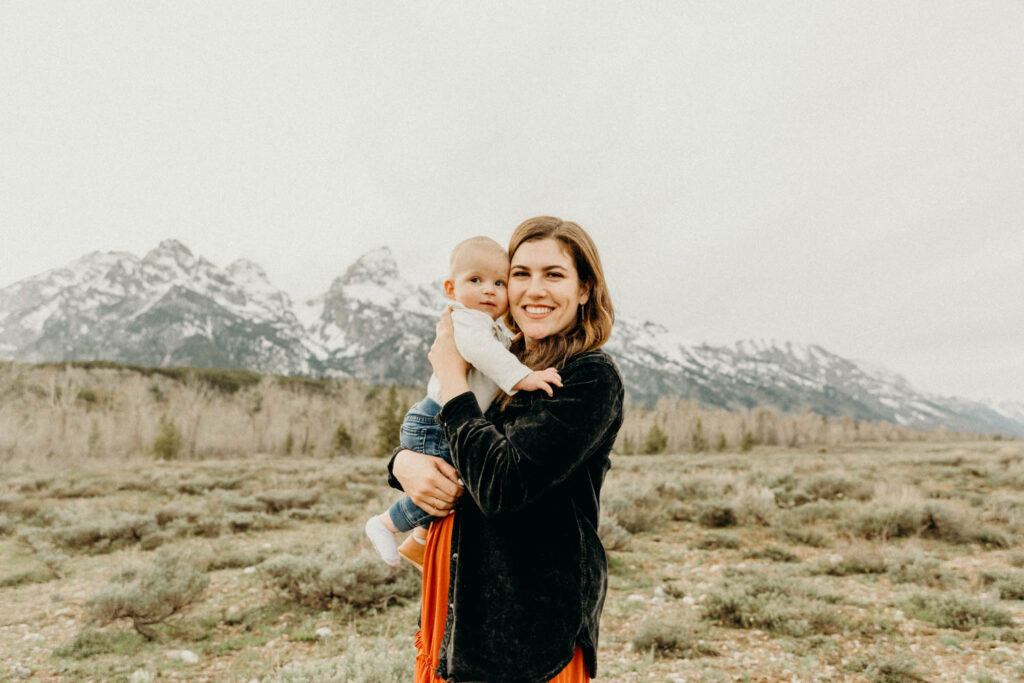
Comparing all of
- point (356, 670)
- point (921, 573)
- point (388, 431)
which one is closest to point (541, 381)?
point (356, 670)

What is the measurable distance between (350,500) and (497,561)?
53.0ft

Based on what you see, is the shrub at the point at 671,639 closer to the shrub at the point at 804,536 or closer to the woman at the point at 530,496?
the woman at the point at 530,496

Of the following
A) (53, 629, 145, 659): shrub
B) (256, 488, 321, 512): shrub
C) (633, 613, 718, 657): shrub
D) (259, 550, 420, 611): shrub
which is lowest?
(256, 488, 321, 512): shrub

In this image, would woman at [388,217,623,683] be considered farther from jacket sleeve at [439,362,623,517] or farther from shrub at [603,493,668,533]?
shrub at [603,493,668,533]

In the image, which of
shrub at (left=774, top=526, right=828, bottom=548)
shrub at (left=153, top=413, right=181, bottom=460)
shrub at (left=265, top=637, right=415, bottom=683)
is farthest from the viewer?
shrub at (left=153, top=413, right=181, bottom=460)

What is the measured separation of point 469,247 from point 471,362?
0.64 m

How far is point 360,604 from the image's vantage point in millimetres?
6836

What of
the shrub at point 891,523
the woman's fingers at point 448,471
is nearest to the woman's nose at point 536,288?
the woman's fingers at point 448,471

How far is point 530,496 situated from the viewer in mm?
1442

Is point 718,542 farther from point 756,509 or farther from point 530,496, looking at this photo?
point 530,496

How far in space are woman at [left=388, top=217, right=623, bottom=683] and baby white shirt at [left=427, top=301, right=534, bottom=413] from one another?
3.1 inches

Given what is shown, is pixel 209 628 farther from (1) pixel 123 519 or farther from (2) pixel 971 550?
(2) pixel 971 550

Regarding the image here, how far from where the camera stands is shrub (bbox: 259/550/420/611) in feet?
22.4

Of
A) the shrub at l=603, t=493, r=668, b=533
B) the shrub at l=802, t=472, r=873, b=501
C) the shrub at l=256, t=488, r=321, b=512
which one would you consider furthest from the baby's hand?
the shrub at l=802, t=472, r=873, b=501
